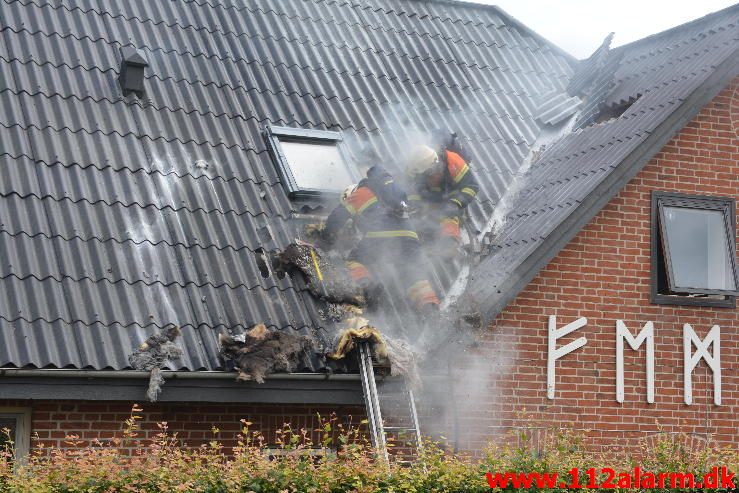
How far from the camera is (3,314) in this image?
8.66m

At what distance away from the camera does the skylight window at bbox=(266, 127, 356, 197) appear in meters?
11.3

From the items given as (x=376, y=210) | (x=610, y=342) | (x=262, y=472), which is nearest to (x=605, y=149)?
(x=610, y=342)

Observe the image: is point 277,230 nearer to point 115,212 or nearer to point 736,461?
point 115,212

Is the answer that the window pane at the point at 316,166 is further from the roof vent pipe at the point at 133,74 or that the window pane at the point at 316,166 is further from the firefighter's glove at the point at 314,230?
the roof vent pipe at the point at 133,74

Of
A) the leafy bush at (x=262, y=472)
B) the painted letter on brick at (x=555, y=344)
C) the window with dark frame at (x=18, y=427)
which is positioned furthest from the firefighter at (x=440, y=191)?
the window with dark frame at (x=18, y=427)

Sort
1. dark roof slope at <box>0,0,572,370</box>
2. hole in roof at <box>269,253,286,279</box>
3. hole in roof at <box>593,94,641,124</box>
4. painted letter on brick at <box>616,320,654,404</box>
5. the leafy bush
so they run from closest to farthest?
the leafy bush
dark roof slope at <box>0,0,572,370</box>
hole in roof at <box>269,253,286,279</box>
painted letter on brick at <box>616,320,654,404</box>
hole in roof at <box>593,94,641,124</box>

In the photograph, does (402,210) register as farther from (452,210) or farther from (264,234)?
(264,234)

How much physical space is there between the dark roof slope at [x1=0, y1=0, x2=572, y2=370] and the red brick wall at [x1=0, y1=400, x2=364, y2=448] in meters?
0.56

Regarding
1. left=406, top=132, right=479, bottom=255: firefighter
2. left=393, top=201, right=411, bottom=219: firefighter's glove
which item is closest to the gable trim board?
left=406, top=132, right=479, bottom=255: firefighter

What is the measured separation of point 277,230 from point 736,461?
457 cm

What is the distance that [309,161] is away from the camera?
457 inches

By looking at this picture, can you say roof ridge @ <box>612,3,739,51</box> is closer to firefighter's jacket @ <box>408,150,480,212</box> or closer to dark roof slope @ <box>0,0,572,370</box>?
dark roof slope @ <box>0,0,572,370</box>

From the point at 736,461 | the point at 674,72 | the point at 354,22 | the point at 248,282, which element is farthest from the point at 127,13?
the point at 736,461

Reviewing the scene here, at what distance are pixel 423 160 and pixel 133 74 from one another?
10.0 ft
